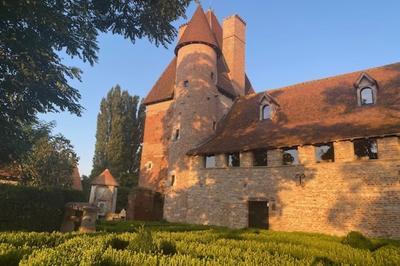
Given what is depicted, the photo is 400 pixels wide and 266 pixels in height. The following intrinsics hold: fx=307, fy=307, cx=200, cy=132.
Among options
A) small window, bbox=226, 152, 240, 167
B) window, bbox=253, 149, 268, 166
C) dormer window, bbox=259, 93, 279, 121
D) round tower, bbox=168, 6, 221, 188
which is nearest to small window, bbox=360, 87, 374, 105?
dormer window, bbox=259, 93, 279, 121

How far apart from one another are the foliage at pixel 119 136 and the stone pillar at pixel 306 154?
984 inches

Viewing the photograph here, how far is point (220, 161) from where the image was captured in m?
20.3

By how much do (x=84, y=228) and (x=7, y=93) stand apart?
6.35m

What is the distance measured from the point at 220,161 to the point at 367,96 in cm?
983

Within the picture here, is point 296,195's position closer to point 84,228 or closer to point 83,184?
point 84,228

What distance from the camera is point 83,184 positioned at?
137ft

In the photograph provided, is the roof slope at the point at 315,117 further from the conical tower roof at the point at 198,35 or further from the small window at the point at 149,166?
the small window at the point at 149,166

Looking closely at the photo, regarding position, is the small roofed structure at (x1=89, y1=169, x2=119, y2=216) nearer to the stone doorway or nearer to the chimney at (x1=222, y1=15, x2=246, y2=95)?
the chimney at (x1=222, y1=15, x2=246, y2=95)

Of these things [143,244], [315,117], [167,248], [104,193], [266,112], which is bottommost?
[167,248]

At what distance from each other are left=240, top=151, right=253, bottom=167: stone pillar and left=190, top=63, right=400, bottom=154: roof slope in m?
0.43

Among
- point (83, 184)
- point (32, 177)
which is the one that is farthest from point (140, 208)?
point (83, 184)

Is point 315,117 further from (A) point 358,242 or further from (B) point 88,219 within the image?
(B) point 88,219

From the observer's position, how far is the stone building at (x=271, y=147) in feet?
50.5

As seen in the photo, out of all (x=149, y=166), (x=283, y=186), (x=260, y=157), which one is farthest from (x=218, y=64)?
(x=283, y=186)
